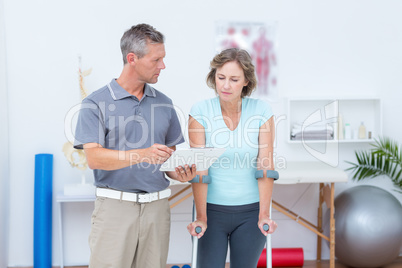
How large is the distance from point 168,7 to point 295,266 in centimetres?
220

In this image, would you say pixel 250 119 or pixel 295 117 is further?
pixel 295 117

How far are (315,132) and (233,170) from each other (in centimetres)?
179

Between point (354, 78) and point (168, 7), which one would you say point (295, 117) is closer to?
point (354, 78)

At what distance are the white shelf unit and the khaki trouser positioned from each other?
1966mm

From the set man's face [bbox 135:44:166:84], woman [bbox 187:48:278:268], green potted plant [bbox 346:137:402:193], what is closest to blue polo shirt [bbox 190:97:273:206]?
woman [bbox 187:48:278:268]

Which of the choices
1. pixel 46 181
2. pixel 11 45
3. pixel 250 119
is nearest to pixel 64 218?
pixel 46 181

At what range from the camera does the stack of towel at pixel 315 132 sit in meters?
3.58

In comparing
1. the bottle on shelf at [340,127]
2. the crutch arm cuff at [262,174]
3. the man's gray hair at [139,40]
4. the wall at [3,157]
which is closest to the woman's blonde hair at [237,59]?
the man's gray hair at [139,40]

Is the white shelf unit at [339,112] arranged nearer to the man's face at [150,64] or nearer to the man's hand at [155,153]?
the man's face at [150,64]

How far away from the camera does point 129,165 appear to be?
1.75 meters

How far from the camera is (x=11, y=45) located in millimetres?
3516

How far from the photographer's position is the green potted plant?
140 inches

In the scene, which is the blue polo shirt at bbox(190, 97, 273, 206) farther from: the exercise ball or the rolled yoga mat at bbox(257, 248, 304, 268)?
the rolled yoga mat at bbox(257, 248, 304, 268)

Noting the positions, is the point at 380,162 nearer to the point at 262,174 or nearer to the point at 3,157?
the point at 262,174
